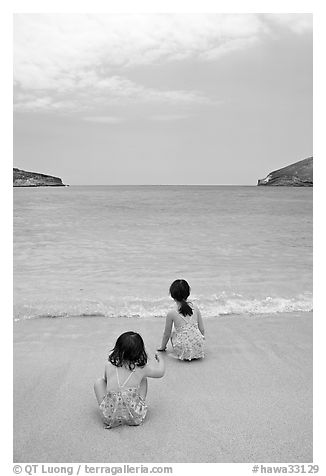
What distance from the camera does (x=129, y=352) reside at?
246 centimetres

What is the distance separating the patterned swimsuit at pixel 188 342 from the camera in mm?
3188

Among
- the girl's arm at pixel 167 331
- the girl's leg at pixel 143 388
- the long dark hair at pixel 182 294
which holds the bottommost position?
the girl's leg at pixel 143 388

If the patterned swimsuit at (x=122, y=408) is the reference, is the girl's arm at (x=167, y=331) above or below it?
above

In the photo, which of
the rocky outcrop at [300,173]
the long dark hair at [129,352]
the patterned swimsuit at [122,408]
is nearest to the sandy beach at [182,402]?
the patterned swimsuit at [122,408]

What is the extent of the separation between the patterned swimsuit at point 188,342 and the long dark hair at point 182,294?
0.09m

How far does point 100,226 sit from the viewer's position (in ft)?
40.4

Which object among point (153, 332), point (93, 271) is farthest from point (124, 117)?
point (153, 332)

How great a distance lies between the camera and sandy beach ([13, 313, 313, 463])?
2188 mm

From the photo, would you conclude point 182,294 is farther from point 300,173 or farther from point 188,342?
point 300,173

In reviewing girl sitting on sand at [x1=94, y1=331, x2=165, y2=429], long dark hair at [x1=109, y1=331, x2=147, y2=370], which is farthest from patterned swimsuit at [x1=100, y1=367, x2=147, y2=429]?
long dark hair at [x1=109, y1=331, x2=147, y2=370]

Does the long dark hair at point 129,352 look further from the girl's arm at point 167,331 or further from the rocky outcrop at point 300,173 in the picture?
the rocky outcrop at point 300,173

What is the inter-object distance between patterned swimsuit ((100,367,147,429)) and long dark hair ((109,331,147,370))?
0.11 meters

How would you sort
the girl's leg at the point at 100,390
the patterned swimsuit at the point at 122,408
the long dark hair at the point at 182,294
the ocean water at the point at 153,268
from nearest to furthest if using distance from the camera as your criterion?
1. the patterned swimsuit at the point at 122,408
2. the girl's leg at the point at 100,390
3. the long dark hair at the point at 182,294
4. the ocean water at the point at 153,268

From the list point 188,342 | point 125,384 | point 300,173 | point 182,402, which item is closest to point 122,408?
point 125,384
